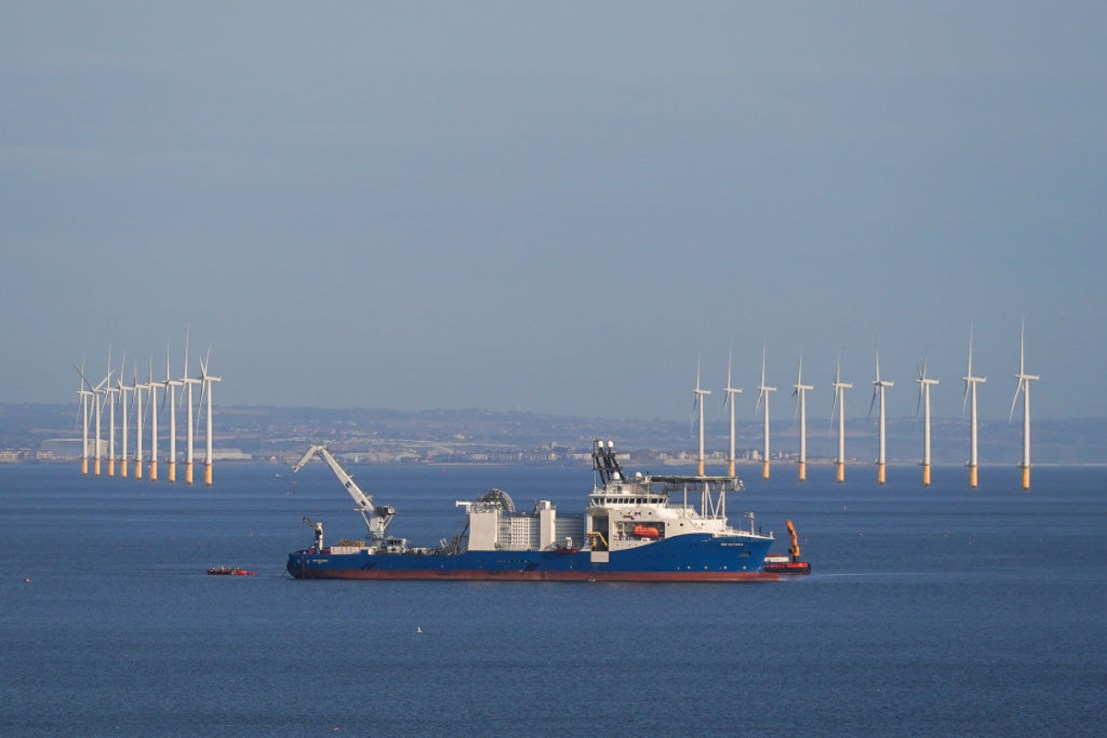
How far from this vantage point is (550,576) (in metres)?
134

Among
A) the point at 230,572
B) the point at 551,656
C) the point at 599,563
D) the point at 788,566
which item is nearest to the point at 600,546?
the point at 599,563

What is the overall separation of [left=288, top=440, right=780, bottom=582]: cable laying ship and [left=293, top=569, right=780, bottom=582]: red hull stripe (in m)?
0.06

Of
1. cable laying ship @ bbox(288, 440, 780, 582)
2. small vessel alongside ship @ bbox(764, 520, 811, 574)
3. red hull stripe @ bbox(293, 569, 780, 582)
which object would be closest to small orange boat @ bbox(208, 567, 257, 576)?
red hull stripe @ bbox(293, 569, 780, 582)

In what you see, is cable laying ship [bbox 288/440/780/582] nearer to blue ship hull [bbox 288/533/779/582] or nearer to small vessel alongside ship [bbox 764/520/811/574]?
blue ship hull [bbox 288/533/779/582]

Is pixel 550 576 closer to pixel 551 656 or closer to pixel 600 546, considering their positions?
pixel 600 546

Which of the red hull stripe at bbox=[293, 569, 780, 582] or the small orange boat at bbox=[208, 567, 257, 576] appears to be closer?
the red hull stripe at bbox=[293, 569, 780, 582]

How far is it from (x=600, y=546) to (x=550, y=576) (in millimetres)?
4172

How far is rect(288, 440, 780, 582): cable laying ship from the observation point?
5182 inches

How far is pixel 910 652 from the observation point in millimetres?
101438

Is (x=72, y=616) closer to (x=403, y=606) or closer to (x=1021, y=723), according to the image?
(x=403, y=606)

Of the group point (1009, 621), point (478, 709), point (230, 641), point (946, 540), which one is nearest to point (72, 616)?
point (230, 641)

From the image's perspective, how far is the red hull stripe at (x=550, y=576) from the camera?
132250 millimetres

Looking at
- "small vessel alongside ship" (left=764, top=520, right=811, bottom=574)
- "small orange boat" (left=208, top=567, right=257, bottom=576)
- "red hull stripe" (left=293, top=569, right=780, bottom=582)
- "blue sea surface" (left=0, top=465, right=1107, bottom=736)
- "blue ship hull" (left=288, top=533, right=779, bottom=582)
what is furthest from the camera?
"small vessel alongside ship" (left=764, top=520, right=811, bottom=574)

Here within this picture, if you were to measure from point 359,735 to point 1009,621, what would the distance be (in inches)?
1949
